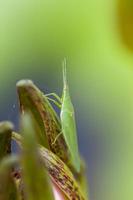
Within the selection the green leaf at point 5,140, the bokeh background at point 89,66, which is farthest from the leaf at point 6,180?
the bokeh background at point 89,66

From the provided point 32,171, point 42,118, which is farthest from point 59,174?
point 32,171

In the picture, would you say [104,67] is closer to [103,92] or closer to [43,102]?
[103,92]

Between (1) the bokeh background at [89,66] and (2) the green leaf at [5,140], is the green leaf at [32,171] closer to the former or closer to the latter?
(2) the green leaf at [5,140]

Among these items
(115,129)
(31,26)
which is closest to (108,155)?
(115,129)

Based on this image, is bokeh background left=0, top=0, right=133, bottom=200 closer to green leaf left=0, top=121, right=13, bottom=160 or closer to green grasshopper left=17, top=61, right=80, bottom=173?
green grasshopper left=17, top=61, right=80, bottom=173

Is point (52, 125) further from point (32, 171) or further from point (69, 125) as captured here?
point (32, 171)

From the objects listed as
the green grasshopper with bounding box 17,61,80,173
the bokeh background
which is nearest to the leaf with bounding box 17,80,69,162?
the green grasshopper with bounding box 17,61,80,173
